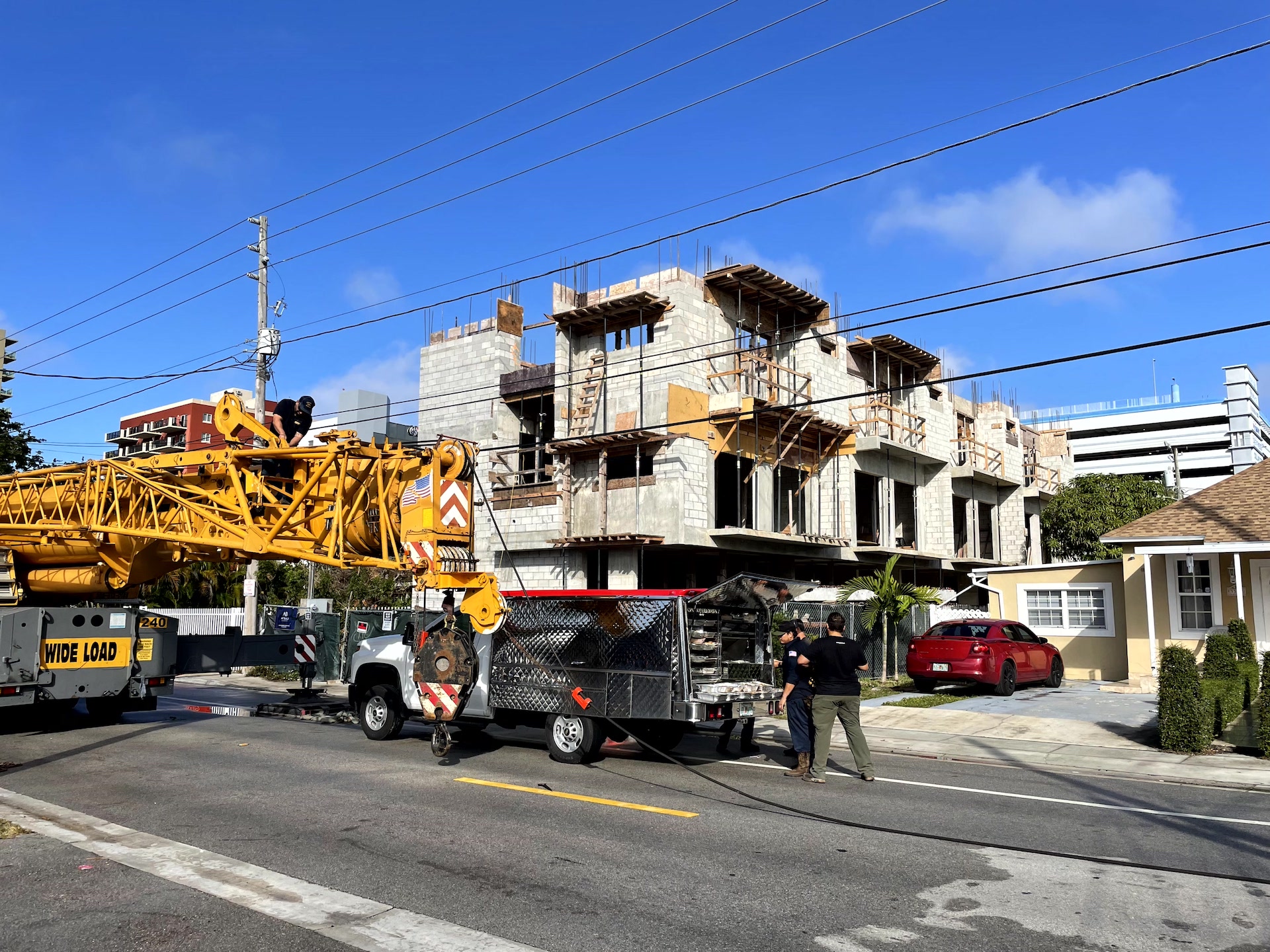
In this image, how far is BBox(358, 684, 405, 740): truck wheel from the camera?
13.7m

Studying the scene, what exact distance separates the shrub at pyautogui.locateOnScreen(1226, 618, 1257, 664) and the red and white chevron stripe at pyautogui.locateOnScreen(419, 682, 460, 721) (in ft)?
45.3

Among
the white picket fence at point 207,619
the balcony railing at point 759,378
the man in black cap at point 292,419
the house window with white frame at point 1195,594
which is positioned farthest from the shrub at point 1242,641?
the white picket fence at point 207,619

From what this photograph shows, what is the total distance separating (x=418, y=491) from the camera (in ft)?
36.9

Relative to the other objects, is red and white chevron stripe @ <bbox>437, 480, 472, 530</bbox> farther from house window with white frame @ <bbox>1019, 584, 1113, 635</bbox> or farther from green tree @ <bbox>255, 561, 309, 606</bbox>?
green tree @ <bbox>255, 561, 309, 606</bbox>

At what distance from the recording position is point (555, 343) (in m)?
32.3

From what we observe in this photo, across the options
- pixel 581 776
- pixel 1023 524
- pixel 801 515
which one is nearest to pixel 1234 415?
pixel 1023 524

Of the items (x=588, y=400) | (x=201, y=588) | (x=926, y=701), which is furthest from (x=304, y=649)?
(x=201, y=588)

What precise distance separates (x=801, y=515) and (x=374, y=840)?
27.5 metres

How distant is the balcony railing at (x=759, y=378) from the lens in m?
30.6

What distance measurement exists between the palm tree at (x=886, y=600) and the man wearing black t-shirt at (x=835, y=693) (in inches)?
568

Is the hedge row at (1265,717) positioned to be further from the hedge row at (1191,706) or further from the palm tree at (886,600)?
the palm tree at (886,600)

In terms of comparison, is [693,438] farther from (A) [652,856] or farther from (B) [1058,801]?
(A) [652,856]

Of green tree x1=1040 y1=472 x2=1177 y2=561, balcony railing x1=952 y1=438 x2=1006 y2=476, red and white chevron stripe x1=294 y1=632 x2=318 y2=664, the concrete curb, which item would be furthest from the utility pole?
green tree x1=1040 y1=472 x2=1177 y2=561

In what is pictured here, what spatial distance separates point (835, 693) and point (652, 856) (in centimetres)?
397
